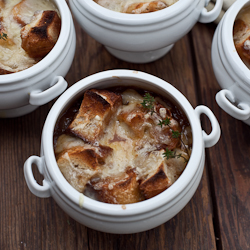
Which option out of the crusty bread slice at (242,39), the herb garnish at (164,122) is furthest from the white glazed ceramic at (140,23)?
the herb garnish at (164,122)

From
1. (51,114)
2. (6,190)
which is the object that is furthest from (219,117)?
(6,190)

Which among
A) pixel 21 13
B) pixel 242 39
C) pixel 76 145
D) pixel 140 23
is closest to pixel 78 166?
pixel 76 145

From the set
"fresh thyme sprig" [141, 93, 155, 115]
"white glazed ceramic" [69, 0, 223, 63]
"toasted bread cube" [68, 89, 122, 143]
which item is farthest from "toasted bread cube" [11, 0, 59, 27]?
"fresh thyme sprig" [141, 93, 155, 115]

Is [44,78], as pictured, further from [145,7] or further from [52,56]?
[145,7]

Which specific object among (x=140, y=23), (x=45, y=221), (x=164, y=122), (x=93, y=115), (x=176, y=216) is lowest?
(x=45, y=221)

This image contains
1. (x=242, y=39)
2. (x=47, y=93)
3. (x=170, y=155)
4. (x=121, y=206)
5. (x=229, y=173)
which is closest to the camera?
(x=121, y=206)

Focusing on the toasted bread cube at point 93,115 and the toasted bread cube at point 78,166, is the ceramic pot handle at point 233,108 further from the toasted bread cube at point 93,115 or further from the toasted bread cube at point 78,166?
the toasted bread cube at point 78,166

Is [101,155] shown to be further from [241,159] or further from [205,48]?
[205,48]
